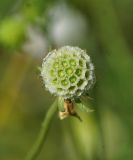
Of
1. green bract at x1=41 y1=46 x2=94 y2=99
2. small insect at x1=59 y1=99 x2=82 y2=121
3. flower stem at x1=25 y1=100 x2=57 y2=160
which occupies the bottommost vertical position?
flower stem at x1=25 y1=100 x2=57 y2=160

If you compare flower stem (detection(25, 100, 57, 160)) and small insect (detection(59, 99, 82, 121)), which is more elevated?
small insect (detection(59, 99, 82, 121))

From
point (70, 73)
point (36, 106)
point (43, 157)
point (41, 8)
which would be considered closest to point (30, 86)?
point (36, 106)

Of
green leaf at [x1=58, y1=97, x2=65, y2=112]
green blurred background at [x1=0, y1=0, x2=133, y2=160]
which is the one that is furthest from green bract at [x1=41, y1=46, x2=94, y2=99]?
green blurred background at [x1=0, y1=0, x2=133, y2=160]

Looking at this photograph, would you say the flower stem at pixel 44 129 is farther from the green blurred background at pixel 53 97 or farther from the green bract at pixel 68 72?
the green blurred background at pixel 53 97

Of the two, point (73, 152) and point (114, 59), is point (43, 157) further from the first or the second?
point (114, 59)

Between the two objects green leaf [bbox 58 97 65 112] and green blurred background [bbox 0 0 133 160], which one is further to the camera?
green blurred background [bbox 0 0 133 160]

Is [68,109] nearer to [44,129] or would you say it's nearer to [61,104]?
[61,104]

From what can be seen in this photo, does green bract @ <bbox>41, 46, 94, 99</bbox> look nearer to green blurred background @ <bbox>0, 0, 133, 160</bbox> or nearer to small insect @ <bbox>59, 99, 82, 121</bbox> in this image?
small insect @ <bbox>59, 99, 82, 121</bbox>
